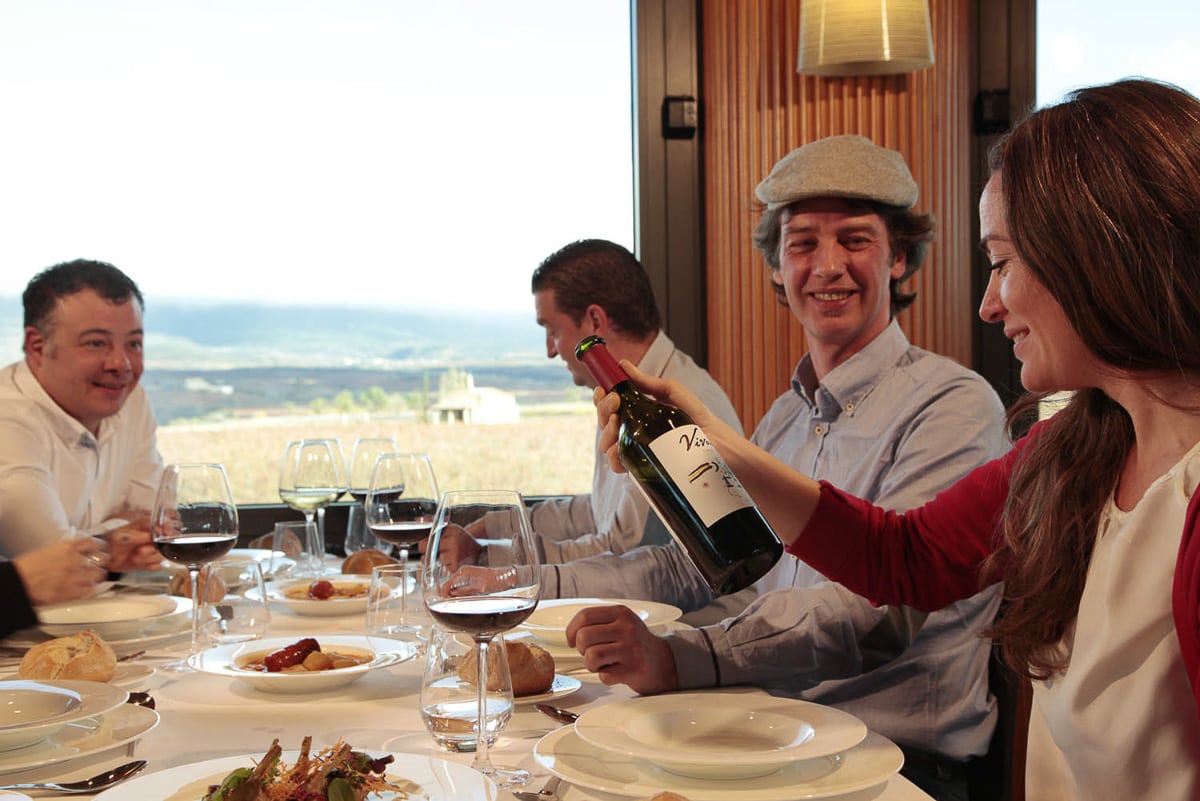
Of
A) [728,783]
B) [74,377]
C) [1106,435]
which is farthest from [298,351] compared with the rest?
[728,783]

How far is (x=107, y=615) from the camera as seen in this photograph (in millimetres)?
1772

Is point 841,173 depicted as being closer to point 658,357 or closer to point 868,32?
point 658,357

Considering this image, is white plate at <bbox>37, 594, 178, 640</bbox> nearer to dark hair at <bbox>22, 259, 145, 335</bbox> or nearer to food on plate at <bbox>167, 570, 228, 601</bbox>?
food on plate at <bbox>167, 570, 228, 601</bbox>

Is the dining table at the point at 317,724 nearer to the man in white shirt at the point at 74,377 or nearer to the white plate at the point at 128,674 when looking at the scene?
the white plate at the point at 128,674

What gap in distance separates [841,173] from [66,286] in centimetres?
194

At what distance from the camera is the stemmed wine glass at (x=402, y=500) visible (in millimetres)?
1995

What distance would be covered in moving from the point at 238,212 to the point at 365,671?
2.52m

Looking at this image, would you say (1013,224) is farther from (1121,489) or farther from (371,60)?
(371,60)

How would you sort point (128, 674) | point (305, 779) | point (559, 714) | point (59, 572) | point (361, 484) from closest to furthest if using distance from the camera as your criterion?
1. point (305, 779)
2. point (559, 714)
3. point (128, 674)
4. point (59, 572)
5. point (361, 484)

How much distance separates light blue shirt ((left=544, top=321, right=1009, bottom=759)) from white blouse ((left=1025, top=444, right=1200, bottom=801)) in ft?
0.97

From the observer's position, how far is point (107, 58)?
353 cm

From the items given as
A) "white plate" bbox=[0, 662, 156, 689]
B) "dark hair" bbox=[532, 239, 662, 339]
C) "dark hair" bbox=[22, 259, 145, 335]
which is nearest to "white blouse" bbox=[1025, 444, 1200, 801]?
"white plate" bbox=[0, 662, 156, 689]

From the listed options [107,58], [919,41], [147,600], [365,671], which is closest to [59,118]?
[107,58]

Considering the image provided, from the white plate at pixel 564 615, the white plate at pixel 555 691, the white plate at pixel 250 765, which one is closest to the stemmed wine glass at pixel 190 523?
the white plate at pixel 564 615
